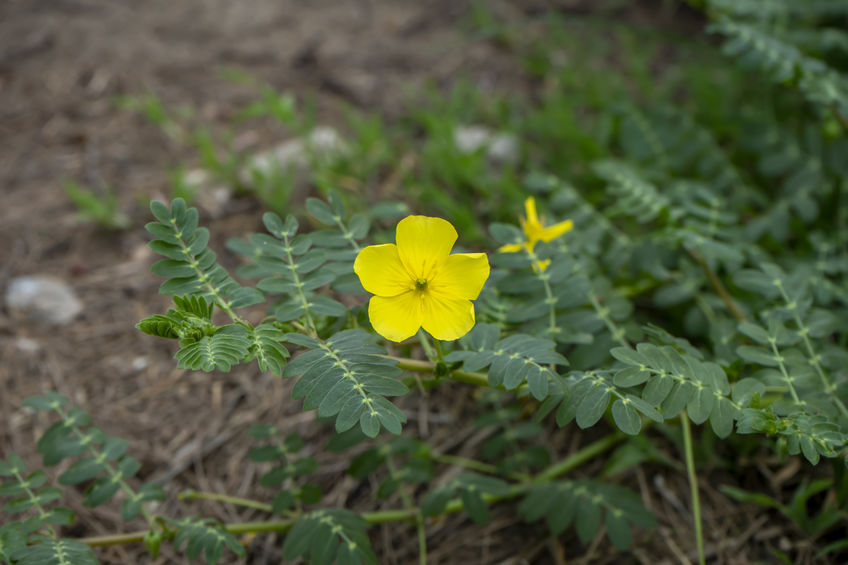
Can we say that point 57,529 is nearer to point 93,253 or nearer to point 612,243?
point 93,253

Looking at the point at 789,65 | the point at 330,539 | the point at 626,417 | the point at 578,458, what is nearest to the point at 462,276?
the point at 626,417

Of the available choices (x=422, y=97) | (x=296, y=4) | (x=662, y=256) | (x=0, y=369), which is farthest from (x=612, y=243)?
(x=296, y=4)

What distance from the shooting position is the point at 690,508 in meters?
1.82

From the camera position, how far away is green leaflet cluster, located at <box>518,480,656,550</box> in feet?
5.35

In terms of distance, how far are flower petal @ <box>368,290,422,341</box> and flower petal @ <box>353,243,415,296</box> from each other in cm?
2

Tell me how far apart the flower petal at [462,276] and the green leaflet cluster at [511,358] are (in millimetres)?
123

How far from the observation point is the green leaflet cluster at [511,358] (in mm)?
1298

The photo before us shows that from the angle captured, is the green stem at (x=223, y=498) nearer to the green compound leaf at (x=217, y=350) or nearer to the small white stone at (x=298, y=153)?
the green compound leaf at (x=217, y=350)

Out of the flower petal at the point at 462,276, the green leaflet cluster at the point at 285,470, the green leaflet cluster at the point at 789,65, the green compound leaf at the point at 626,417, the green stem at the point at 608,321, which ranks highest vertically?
the green leaflet cluster at the point at 789,65

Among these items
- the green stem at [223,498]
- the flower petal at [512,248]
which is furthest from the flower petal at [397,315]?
the green stem at [223,498]

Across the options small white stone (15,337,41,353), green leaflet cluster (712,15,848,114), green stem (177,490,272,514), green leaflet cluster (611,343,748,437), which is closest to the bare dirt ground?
small white stone (15,337,41,353)

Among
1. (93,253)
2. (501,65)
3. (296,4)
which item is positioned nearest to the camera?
(93,253)

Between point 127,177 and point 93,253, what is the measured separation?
0.39 metres

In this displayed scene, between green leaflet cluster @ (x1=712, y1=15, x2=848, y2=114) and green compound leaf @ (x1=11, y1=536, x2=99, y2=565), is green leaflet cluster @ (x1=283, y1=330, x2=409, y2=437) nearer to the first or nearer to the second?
green compound leaf @ (x1=11, y1=536, x2=99, y2=565)
